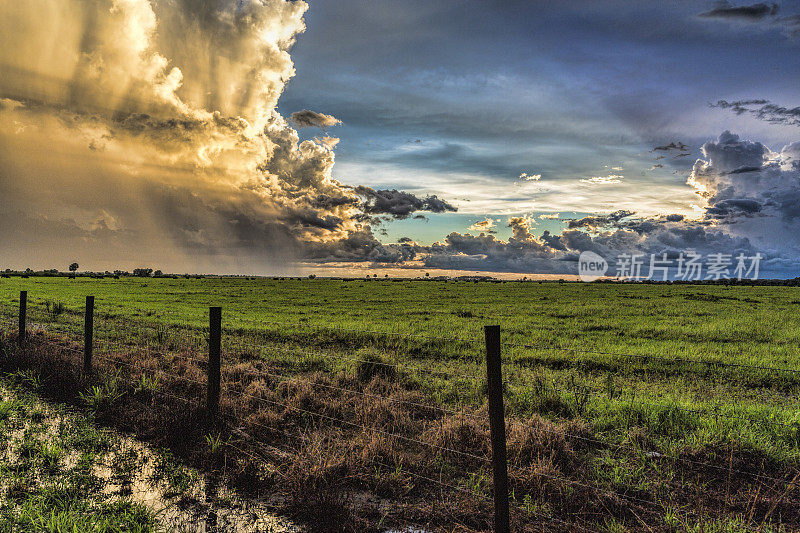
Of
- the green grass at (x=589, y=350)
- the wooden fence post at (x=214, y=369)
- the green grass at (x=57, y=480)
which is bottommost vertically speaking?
the green grass at (x=589, y=350)

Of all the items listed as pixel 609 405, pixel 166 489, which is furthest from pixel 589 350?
pixel 166 489

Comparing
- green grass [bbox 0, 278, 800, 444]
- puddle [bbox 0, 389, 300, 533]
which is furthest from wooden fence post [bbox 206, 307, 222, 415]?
green grass [bbox 0, 278, 800, 444]

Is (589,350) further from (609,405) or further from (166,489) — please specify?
(166,489)

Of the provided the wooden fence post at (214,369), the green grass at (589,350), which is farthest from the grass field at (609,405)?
the wooden fence post at (214,369)

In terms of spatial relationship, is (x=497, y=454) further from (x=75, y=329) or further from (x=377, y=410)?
(x=75, y=329)

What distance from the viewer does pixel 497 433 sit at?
450 centimetres

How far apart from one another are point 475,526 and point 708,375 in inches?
587

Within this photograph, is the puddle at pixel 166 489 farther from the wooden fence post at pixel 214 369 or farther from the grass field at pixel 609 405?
the grass field at pixel 609 405

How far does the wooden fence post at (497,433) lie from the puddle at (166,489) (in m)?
2.13

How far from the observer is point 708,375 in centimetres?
1561

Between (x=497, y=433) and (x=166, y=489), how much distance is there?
159 inches

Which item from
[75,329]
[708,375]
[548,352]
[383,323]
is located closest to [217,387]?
[548,352]

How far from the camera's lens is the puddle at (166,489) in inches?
184

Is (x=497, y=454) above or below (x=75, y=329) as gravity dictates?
above
